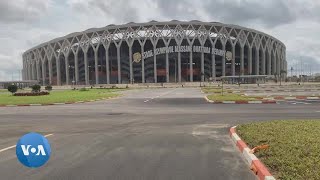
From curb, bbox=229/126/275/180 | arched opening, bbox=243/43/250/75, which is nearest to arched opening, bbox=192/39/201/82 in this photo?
arched opening, bbox=243/43/250/75

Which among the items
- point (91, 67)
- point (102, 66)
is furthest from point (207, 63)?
point (91, 67)

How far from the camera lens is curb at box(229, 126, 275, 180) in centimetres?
673

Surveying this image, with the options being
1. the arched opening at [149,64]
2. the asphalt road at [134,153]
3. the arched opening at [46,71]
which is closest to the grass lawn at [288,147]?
the asphalt road at [134,153]

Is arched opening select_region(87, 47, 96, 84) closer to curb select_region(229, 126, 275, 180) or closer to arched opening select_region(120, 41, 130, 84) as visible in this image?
arched opening select_region(120, 41, 130, 84)

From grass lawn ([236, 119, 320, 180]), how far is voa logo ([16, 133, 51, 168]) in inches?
144

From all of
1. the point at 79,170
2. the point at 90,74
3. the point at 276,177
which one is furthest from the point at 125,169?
the point at 90,74

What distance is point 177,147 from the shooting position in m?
10.1

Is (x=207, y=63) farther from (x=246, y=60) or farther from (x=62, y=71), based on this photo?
(x=62, y=71)

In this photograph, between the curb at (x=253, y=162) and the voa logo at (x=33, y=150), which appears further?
the curb at (x=253, y=162)

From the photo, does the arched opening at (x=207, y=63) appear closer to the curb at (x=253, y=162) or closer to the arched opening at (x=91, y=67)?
the arched opening at (x=91, y=67)

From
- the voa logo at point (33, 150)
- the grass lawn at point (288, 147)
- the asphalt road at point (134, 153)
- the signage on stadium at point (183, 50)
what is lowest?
the asphalt road at point (134, 153)

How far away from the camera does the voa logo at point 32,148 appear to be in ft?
17.9

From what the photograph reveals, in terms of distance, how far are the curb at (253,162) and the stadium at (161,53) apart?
354ft

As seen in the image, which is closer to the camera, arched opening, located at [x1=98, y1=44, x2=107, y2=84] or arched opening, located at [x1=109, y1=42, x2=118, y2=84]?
arched opening, located at [x1=109, y1=42, x2=118, y2=84]
